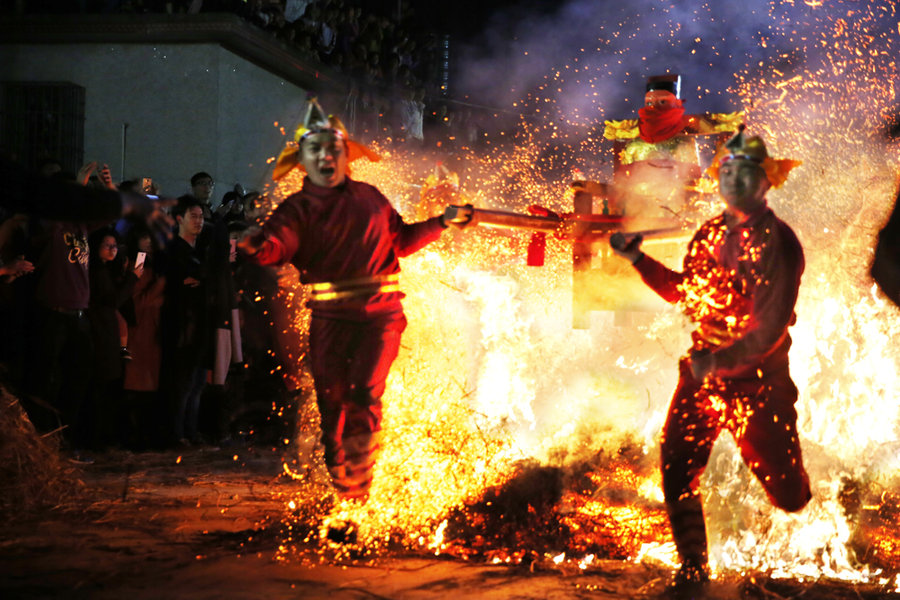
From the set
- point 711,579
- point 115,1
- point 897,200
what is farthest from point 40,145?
point 711,579

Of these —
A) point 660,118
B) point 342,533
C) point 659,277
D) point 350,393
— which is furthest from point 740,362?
point 660,118

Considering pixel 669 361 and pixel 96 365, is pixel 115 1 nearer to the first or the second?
pixel 96 365

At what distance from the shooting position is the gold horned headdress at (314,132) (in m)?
5.16

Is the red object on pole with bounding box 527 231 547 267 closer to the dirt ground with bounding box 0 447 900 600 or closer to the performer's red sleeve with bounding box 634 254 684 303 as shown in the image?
the performer's red sleeve with bounding box 634 254 684 303

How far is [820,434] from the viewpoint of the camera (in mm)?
5625

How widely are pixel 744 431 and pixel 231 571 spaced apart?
2.30m

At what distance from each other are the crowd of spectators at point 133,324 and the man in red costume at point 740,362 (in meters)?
4.24

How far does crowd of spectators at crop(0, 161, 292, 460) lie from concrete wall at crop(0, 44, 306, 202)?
4.01 meters

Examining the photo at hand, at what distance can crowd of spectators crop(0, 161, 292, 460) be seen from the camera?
718cm

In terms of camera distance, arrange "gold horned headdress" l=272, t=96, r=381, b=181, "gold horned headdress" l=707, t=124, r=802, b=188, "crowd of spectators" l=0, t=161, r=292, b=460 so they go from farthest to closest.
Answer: "crowd of spectators" l=0, t=161, r=292, b=460 < "gold horned headdress" l=272, t=96, r=381, b=181 < "gold horned headdress" l=707, t=124, r=802, b=188

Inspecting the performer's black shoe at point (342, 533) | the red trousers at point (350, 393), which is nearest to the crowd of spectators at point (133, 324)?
the red trousers at point (350, 393)

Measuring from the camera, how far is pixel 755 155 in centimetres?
451

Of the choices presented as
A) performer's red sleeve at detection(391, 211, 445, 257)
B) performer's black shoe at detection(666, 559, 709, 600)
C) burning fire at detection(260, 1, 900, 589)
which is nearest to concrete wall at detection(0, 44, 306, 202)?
burning fire at detection(260, 1, 900, 589)

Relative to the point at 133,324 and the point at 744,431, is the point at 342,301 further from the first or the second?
the point at 133,324
